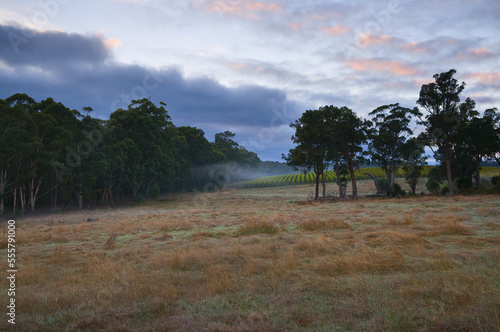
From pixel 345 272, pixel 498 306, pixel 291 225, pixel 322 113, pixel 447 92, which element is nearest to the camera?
pixel 498 306

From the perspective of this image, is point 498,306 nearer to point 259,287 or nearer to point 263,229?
point 259,287

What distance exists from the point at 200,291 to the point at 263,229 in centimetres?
758

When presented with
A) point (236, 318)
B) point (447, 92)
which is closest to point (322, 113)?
point (447, 92)

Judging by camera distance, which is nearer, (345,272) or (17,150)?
(345,272)

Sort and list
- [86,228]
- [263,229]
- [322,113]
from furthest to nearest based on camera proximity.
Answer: [322,113] < [86,228] < [263,229]

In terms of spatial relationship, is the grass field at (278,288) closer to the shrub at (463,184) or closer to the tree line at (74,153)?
the tree line at (74,153)

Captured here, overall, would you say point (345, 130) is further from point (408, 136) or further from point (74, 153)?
point (74, 153)

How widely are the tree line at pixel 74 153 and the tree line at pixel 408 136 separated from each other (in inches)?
849

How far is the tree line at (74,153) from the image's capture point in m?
26.1

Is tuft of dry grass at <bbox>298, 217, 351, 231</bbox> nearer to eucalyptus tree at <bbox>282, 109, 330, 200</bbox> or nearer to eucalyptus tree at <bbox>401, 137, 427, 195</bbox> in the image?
eucalyptus tree at <bbox>282, 109, 330, 200</bbox>

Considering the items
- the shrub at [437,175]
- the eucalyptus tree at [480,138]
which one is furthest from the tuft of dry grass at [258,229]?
the shrub at [437,175]

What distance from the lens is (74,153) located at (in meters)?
31.7

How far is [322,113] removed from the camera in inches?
1431

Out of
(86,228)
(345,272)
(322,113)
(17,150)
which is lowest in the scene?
(86,228)
